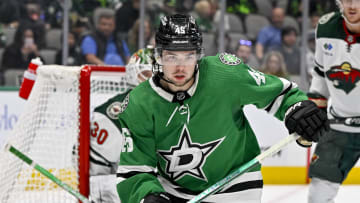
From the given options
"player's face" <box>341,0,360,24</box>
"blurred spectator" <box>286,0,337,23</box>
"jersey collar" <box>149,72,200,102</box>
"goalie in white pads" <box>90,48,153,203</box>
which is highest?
"player's face" <box>341,0,360,24</box>

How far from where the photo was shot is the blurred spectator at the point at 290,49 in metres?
5.19

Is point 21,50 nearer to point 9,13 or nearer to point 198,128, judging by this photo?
point 9,13

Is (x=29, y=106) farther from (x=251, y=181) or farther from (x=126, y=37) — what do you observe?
(x=126, y=37)

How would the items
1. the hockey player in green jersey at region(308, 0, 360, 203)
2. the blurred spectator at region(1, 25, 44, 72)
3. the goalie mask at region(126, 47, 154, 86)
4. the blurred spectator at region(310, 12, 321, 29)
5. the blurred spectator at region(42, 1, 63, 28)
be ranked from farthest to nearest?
1. the blurred spectator at region(310, 12, 321, 29)
2. the blurred spectator at region(42, 1, 63, 28)
3. the blurred spectator at region(1, 25, 44, 72)
4. the goalie mask at region(126, 47, 154, 86)
5. the hockey player in green jersey at region(308, 0, 360, 203)

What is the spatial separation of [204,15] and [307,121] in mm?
3468

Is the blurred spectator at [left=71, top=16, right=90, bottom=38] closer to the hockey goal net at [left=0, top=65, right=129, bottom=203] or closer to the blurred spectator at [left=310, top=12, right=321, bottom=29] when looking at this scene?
the hockey goal net at [left=0, top=65, right=129, bottom=203]

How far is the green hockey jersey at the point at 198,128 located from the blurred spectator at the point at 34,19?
3136 mm

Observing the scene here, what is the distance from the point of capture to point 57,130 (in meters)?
3.19

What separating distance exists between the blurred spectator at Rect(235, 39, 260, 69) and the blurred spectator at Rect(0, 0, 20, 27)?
6.17 feet

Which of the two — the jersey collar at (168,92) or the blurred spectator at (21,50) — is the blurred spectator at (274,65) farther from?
the jersey collar at (168,92)

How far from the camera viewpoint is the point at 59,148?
128 inches

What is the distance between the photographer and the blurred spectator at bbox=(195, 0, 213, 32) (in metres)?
5.21

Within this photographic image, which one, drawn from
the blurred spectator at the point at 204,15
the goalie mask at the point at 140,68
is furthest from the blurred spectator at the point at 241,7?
the goalie mask at the point at 140,68

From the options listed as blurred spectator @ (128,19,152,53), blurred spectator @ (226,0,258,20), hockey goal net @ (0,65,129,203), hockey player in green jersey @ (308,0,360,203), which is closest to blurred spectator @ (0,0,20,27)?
blurred spectator @ (128,19,152,53)
